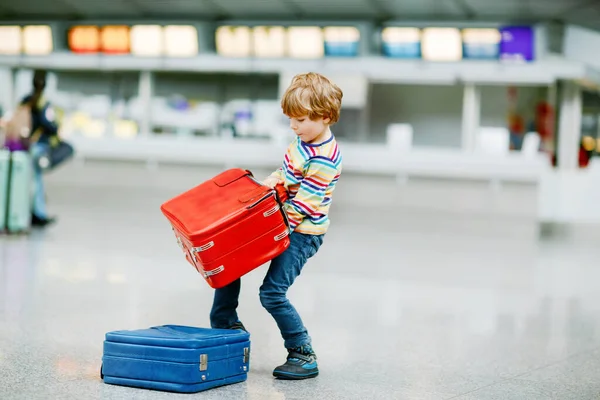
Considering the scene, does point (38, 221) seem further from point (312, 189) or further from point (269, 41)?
point (312, 189)

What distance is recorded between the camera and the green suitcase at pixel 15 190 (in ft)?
30.3

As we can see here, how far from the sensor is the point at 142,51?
54.7ft

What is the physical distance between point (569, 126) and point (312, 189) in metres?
14.6

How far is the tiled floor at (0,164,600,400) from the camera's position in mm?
3617

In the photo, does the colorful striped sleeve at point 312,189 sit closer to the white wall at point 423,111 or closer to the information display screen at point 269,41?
the information display screen at point 269,41

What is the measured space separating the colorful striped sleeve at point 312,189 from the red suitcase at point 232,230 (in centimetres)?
8

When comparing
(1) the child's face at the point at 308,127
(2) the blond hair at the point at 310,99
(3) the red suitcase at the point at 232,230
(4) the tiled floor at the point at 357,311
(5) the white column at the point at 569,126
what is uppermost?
(5) the white column at the point at 569,126

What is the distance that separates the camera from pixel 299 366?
3.62 metres

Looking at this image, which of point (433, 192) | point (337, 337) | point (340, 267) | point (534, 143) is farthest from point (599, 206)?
point (337, 337)

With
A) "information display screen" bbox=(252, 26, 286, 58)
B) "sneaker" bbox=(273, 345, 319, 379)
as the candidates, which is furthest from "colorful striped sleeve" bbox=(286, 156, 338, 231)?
"information display screen" bbox=(252, 26, 286, 58)

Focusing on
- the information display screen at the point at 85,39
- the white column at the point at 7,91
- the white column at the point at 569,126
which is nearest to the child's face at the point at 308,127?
the information display screen at the point at 85,39

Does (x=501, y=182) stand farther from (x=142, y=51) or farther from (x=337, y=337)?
(x=337, y=337)

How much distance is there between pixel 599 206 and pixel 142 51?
9.73 metres

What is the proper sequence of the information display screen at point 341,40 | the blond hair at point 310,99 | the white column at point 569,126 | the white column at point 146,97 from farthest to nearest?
the white column at point 569,126
the white column at point 146,97
the information display screen at point 341,40
the blond hair at point 310,99
